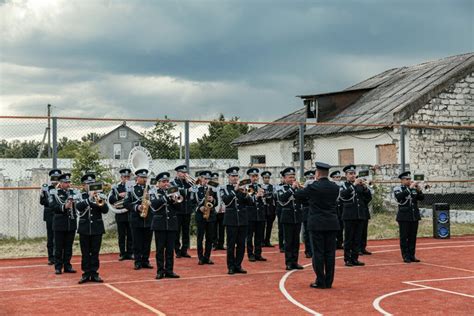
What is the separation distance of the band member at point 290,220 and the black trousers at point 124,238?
3537mm

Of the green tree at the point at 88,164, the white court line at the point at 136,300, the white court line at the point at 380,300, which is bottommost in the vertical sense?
the white court line at the point at 380,300

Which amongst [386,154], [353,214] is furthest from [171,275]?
[386,154]

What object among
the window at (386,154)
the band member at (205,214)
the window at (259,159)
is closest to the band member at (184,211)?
the band member at (205,214)

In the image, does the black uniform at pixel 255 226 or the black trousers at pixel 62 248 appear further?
the black uniform at pixel 255 226

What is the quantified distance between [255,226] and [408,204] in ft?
10.7

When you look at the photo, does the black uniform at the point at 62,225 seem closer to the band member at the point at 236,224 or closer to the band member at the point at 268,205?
the band member at the point at 236,224

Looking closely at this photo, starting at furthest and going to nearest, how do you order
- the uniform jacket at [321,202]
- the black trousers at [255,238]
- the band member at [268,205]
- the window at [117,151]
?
1. the window at [117,151]
2. the band member at [268,205]
3. the black trousers at [255,238]
4. the uniform jacket at [321,202]

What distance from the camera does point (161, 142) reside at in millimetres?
19250

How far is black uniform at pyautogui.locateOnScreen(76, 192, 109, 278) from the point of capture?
1159 cm

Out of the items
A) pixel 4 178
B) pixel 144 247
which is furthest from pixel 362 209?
pixel 4 178

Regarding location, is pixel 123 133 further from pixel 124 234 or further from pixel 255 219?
pixel 255 219

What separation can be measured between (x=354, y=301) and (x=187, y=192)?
597 centimetres

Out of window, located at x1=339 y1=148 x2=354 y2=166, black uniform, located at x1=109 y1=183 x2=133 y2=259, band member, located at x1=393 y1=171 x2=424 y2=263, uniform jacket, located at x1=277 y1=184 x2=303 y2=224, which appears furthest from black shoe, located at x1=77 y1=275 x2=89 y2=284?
window, located at x1=339 y1=148 x2=354 y2=166

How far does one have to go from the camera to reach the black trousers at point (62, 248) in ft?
42.1
